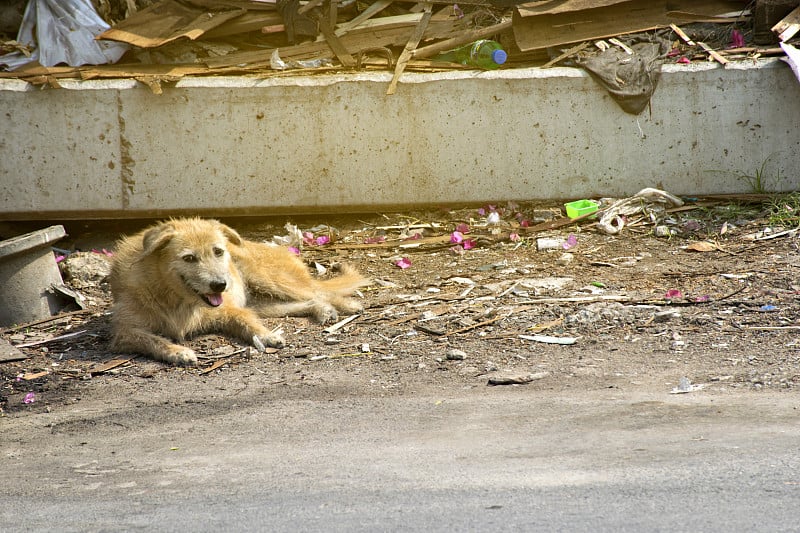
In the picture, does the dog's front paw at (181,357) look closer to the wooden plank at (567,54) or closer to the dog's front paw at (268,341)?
the dog's front paw at (268,341)

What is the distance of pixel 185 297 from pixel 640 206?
4.58 meters

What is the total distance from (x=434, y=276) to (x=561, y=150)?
7.16ft

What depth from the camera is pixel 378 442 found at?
464 centimetres

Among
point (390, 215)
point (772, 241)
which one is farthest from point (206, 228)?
point (772, 241)

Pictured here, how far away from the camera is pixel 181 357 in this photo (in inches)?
252

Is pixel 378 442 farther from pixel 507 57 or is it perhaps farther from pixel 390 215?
pixel 507 57

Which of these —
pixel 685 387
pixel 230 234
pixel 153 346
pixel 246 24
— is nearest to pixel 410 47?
pixel 246 24

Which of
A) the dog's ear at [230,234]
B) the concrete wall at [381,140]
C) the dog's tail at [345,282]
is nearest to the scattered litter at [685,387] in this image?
the dog's tail at [345,282]

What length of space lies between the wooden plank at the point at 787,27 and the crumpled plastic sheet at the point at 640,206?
6.45 feet

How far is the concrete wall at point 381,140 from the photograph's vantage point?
9.10m

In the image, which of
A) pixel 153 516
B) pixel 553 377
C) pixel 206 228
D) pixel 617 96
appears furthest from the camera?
pixel 617 96

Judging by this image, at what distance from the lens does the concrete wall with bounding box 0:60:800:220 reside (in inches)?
358

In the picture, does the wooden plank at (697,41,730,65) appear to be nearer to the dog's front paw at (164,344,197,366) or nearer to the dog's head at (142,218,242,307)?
the dog's head at (142,218,242,307)

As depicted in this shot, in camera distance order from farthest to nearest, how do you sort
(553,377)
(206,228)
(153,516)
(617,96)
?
(617,96) → (206,228) → (553,377) → (153,516)
